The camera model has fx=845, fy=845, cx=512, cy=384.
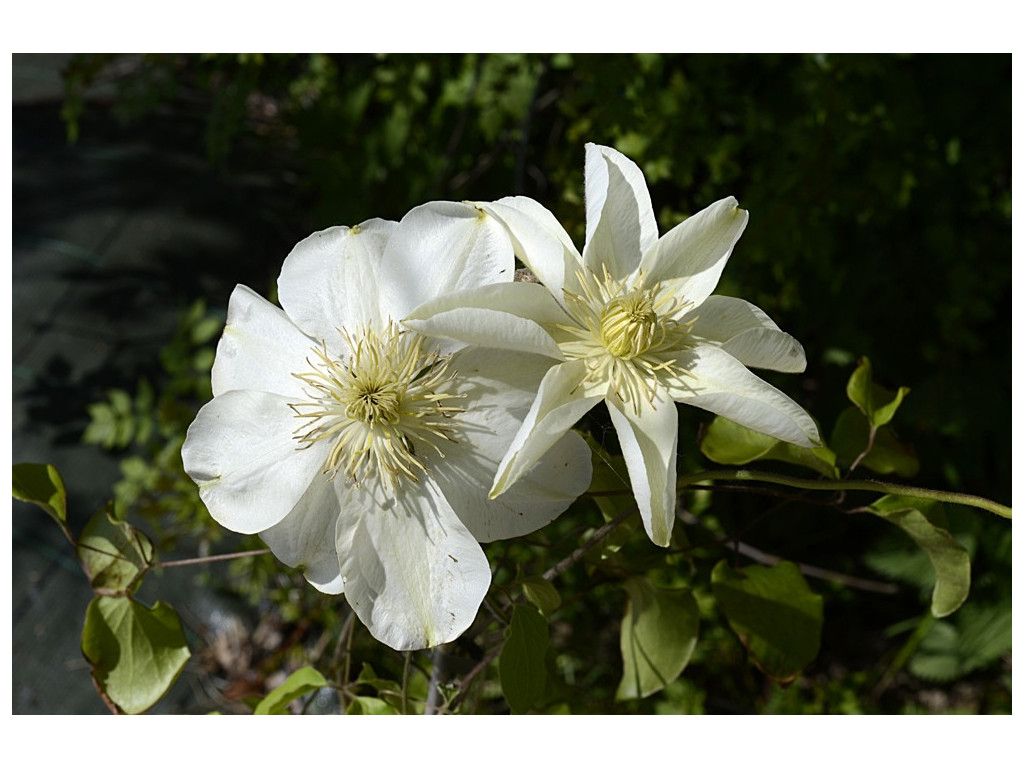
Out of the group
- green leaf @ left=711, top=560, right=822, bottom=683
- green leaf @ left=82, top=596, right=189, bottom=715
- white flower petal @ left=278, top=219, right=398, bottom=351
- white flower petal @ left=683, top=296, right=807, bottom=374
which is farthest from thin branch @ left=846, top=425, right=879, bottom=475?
green leaf @ left=82, top=596, right=189, bottom=715

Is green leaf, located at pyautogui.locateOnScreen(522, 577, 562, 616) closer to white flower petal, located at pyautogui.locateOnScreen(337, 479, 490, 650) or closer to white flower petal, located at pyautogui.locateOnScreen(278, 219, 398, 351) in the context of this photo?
white flower petal, located at pyautogui.locateOnScreen(337, 479, 490, 650)

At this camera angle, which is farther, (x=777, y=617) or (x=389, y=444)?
(x=777, y=617)

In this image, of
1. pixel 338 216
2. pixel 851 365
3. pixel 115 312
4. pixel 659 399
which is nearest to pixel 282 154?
pixel 115 312

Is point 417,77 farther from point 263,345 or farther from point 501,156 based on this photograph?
point 263,345

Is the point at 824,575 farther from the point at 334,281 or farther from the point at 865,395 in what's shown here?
the point at 334,281

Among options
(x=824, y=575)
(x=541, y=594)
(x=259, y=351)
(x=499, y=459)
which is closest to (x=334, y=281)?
(x=259, y=351)

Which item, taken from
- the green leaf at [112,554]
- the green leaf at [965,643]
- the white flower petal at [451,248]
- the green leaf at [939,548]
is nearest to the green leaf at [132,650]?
the green leaf at [112,554]

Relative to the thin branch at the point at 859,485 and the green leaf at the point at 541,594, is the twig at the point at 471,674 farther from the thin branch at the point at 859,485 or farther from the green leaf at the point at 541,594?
the thin branch at the point at 859,485
